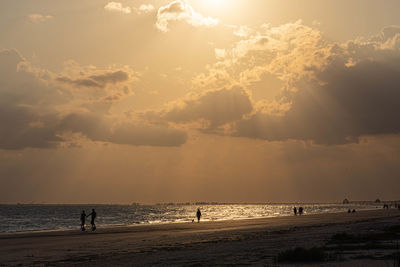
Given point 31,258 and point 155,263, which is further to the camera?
point 31,258

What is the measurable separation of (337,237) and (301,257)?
1121 cm

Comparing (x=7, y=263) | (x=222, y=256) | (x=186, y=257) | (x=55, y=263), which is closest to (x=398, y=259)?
(x=222, y=256)

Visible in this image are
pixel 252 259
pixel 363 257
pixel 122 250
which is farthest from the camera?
pixel 122 250

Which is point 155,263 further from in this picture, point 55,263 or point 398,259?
point 398,259

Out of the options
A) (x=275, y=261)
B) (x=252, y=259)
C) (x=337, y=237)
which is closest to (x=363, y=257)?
(x=275, y=261)

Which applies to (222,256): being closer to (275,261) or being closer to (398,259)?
(275,261)

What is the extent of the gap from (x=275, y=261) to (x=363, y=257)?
3194mm

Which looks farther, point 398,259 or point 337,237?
point 337,237

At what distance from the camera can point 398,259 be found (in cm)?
1408

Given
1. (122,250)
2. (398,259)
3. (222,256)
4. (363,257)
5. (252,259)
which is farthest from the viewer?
(122,250)

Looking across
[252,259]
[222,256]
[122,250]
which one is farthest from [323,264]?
[122,250]

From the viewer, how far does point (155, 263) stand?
18.1 meters

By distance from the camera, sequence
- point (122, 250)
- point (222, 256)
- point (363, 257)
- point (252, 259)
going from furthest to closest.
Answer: point (122, 250) → point (222, 256) → point (252, 259) → point (363, 257)

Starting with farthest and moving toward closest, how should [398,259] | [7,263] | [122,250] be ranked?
[122,250] < [7,263] < [398,259]
